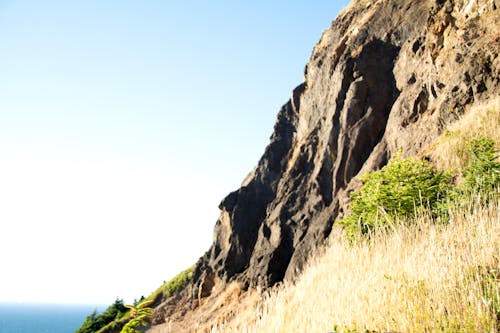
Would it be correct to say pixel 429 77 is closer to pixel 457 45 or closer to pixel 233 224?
pixel 457 45

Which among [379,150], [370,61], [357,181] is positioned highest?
[370,61]

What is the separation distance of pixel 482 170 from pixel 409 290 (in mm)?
5612

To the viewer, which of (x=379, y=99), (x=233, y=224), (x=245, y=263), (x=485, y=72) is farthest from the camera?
(x=233, y=224)

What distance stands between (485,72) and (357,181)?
7559 millimetres

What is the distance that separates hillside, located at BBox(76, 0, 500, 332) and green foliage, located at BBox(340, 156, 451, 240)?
1.36 metres

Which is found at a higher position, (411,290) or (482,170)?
(482,170)

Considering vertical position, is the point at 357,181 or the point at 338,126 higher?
the point at 338,126

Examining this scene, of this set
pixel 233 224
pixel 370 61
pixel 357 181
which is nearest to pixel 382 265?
pixel 357 181

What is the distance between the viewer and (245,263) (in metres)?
28.6

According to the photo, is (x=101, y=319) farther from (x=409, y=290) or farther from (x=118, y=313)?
(x=409, y=290)

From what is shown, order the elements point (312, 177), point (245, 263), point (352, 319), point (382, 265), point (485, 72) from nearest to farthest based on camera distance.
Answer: point (352, 319)
point (382, 265)
point (485, 72)
point (312, 177)
point (245, 263)

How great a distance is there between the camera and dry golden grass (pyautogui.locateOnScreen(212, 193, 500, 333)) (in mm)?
4074

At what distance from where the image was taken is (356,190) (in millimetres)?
18062

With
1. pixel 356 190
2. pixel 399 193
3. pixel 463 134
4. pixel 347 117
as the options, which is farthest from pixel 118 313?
pixel 463 134
